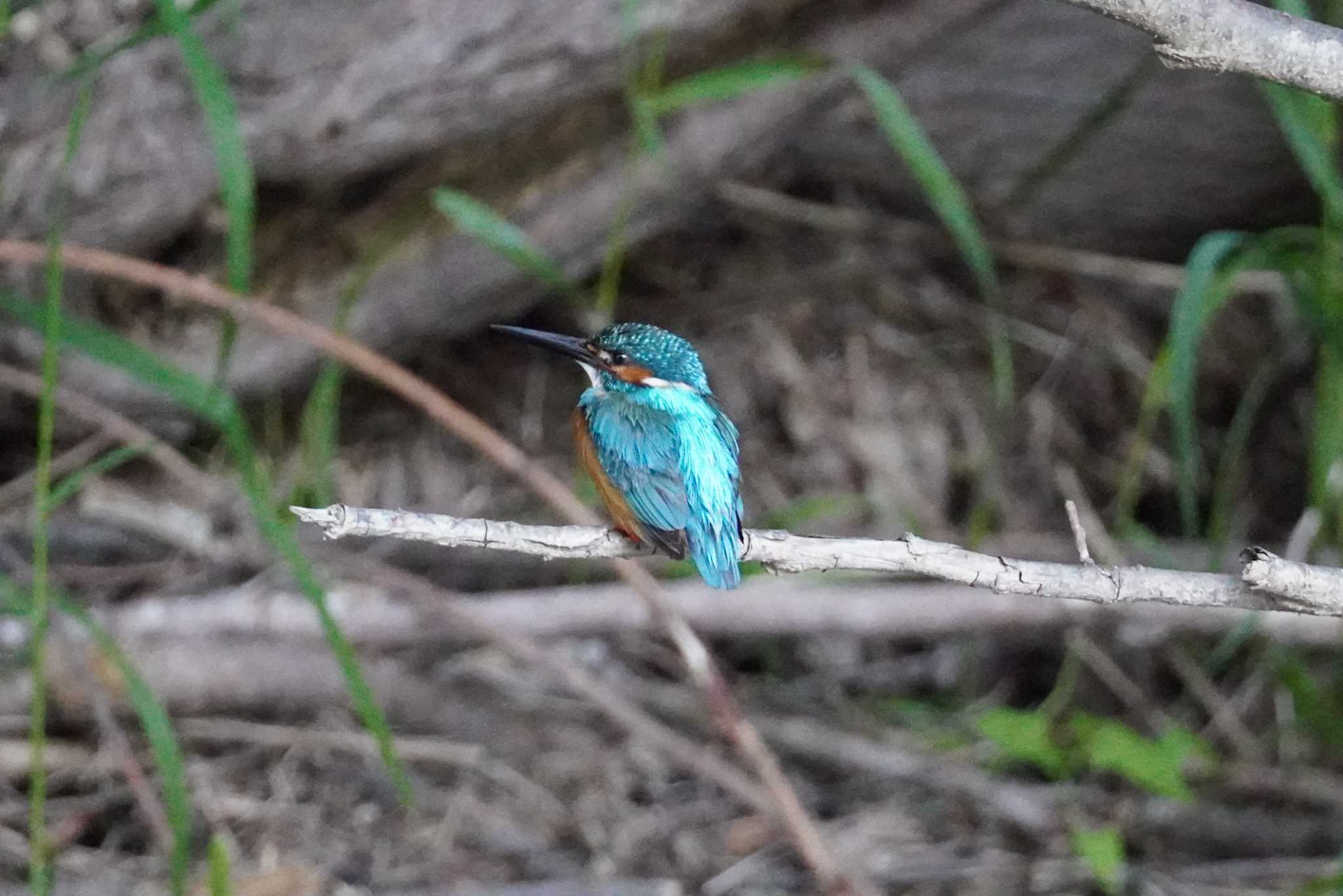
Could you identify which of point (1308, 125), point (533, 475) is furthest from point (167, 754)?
point (1308, 125)

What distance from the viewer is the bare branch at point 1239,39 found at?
1212mm

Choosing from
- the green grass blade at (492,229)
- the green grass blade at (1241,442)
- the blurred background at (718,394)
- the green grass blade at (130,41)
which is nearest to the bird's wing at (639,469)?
the green grass blade at (492,229)

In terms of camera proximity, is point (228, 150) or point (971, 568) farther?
point (228, 150)

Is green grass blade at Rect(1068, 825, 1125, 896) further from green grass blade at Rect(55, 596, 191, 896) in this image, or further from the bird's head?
green grass blade at Rect(55, 596, 191, 896)

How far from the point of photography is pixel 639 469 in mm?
1898

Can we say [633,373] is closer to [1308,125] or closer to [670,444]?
[670,444]

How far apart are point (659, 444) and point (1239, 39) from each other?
97 cm

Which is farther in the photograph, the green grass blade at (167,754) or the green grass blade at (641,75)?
the green grass blade at (641,75)

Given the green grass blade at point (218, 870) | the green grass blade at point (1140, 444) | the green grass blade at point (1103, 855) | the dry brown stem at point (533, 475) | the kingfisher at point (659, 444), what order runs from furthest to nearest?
the green grass blade at point (1140, 444)
the green grass blade at point (1103, 855)
the dry brown stem at point (533, 475)
the kingfisher at point (659, 444)
the green grass blade at point (218, 870)

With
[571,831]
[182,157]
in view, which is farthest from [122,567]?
[571,831]

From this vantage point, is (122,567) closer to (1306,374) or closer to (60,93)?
(60,93)

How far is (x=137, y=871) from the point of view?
225cm

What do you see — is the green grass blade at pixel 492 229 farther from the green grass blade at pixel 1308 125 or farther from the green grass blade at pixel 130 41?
the green grass blade at pixel 1308 125

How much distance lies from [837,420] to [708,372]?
34cm
